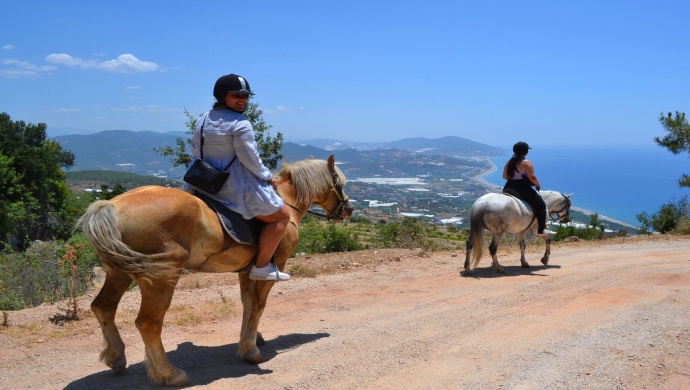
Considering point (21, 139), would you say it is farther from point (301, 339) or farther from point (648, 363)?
point (648, 363)

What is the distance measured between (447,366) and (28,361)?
4414 mm

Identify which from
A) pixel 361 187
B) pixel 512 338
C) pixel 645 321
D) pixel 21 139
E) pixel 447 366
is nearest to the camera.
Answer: pixel 447 366

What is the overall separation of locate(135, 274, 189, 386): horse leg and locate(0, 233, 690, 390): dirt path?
32 centimetres

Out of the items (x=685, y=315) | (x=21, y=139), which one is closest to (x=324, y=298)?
(x=685, y=315)

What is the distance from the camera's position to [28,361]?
213 inches

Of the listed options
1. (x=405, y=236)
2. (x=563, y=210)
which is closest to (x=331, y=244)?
(x=405, y=236)

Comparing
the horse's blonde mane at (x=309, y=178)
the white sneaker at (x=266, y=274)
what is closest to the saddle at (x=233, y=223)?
the white sneaker at (x=266, y=274)

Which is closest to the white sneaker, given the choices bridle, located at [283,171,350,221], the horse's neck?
the horse's neck

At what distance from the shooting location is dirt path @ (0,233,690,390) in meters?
5.07

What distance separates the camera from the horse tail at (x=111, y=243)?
4184mm

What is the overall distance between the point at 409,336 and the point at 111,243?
3.69 metres

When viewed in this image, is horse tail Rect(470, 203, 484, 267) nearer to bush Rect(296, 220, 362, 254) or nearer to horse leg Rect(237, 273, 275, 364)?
bush Rect(296, 220, 362, 254)

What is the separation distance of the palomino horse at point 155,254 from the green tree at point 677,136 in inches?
Result: 870

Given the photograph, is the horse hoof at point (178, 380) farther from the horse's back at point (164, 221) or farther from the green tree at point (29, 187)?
the green tree at point (29, 187)
